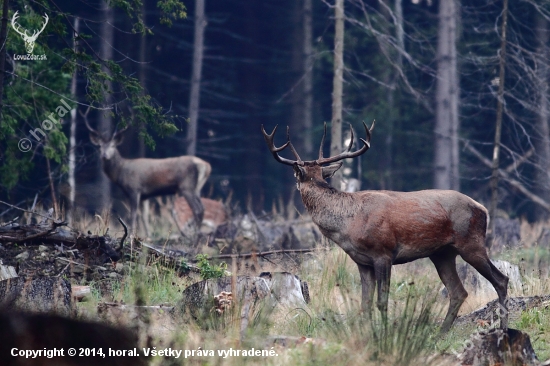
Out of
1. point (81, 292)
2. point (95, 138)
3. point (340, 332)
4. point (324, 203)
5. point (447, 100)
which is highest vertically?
point (447, 100)

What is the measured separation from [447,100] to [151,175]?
32.1ft

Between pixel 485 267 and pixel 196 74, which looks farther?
pixel 196 74

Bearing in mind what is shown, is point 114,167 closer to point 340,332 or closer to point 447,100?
point 447,100

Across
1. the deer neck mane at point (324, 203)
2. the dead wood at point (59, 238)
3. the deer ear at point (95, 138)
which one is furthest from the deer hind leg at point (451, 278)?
the deer ear at point (95, 138)

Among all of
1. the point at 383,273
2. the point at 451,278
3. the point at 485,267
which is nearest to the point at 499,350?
the point at 383,273

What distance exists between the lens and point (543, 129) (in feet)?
66.2

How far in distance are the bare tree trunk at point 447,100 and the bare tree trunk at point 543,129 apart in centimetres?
236

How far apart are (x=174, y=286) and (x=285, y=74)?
23106mm

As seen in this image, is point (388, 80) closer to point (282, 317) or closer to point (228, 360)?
point (282, 317)

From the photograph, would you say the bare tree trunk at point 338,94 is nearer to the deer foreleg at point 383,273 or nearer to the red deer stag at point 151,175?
the red deer stag at point 151,175

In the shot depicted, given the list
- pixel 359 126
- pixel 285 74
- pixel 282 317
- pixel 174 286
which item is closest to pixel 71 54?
pixel 174 286

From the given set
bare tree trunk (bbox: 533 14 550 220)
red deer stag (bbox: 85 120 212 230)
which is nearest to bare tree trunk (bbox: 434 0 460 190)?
bare tree trunk (bbox: 533 14 550 220)

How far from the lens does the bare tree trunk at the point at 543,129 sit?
16984 millimetres

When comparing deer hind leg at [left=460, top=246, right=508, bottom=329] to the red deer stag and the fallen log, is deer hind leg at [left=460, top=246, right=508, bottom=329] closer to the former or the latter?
the fallen log
